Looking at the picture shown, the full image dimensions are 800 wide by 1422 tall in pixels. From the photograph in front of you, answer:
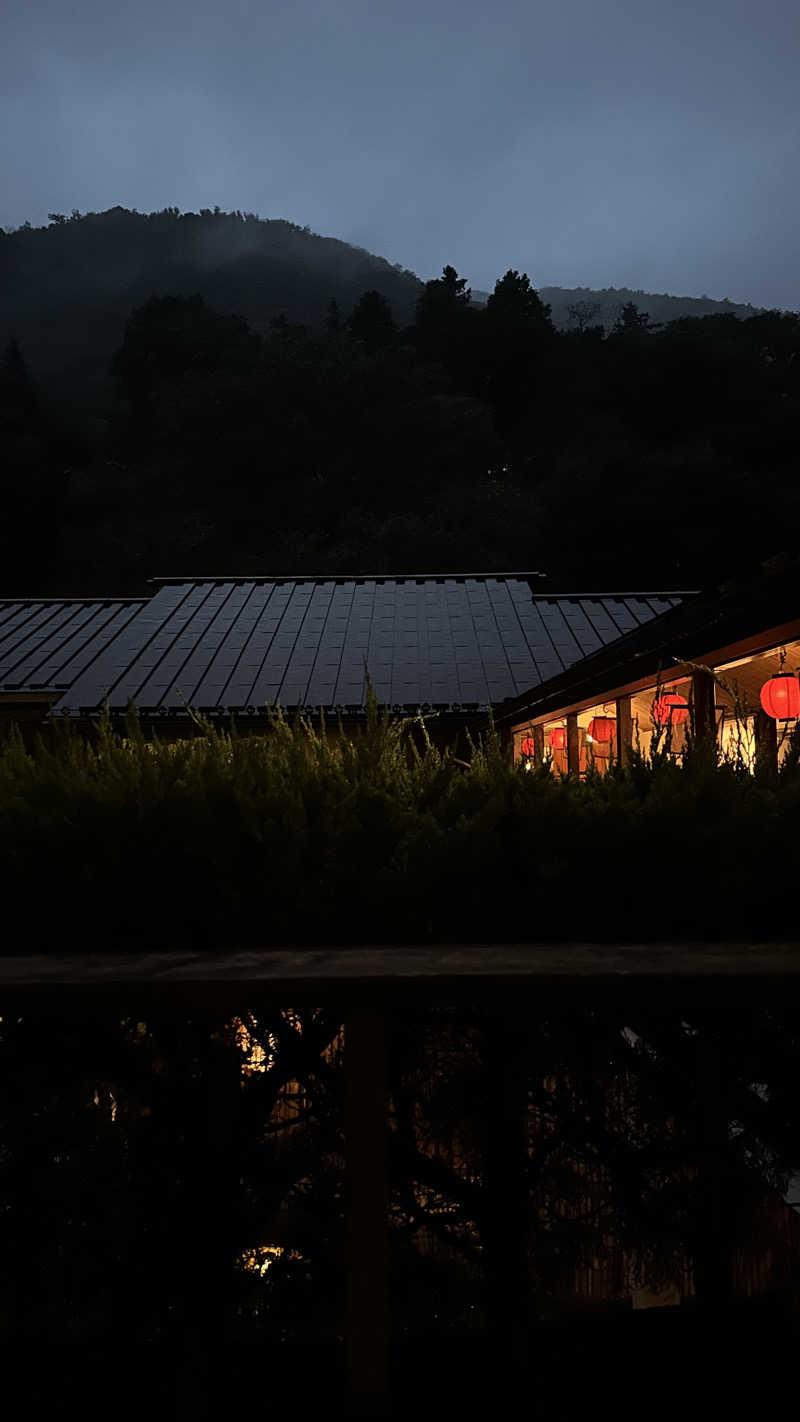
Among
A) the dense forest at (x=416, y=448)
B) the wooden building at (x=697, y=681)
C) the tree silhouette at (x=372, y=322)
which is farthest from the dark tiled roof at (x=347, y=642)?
the tree silhouette at (x=372, y=322)

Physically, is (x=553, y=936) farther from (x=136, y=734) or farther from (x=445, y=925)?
(x=136, y=734)

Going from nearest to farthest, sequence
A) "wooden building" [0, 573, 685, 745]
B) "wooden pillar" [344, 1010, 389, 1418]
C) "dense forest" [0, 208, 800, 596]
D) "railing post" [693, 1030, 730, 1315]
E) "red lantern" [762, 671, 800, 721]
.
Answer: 1. "wooden pillar" [344, 1010, 389, 1418]
2. "railing post" [693, 1030, 730, 1315]
3. "red lantern" [762, 671, 800, 721]
4. "wooden building" [0, 573, 685, 745]
5. "dense forest" [0, 208, 800, 596]

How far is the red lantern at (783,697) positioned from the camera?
20.7 feet

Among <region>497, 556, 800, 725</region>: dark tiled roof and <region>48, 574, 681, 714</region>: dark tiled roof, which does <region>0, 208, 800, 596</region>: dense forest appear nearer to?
<region>48, 574, 681, 714</region>: dark tiled roof

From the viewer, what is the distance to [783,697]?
252 inches

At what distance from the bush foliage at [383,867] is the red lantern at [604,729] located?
7148 mm

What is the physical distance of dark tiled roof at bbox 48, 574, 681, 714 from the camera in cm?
1180

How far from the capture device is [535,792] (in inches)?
76.2

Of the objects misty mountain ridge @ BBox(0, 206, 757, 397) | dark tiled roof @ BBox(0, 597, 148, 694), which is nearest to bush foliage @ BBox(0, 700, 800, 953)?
dark tiled roof @ BBox(0, 597, 148, 694)

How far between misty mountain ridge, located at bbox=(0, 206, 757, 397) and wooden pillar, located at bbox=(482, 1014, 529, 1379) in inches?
2071

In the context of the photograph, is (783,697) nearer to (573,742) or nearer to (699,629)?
(699,629)

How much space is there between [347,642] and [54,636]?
476 cm

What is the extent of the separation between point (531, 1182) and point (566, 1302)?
11.5 inches

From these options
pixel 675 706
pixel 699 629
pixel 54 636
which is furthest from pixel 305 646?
pixel 699 629
